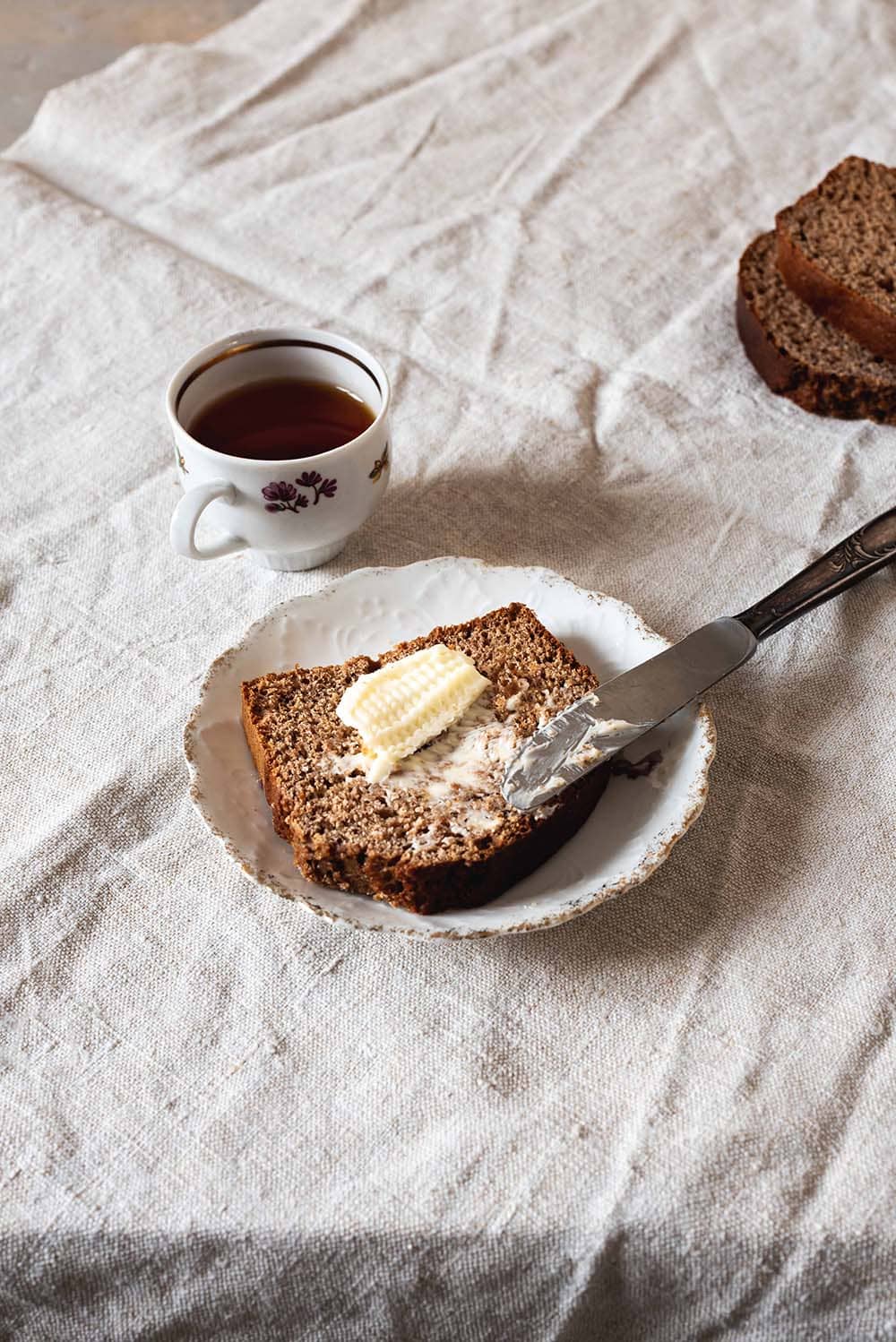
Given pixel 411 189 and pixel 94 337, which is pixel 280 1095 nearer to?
pixel 94 337

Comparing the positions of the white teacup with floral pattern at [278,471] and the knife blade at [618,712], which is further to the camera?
the white teacup with floral pattern at [278,471]

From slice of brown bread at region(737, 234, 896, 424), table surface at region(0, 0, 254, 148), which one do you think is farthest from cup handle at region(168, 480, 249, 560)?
table surface at region(0, 0, 254, 148)

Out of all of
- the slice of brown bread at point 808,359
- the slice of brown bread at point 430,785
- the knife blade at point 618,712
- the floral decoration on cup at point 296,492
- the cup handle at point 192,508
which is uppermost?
the cup handle at point 192,508

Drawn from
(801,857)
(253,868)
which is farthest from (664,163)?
(253,868)

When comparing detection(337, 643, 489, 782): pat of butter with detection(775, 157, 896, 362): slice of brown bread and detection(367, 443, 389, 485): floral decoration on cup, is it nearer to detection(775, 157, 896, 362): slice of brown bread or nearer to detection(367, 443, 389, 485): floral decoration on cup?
detection(367, 443, 389, 485): floral decoration on cup

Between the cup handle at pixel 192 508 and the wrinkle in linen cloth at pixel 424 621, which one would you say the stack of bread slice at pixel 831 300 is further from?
the cup handle at pixel 192 508

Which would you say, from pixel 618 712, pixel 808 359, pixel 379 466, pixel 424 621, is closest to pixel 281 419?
pixel 379 466

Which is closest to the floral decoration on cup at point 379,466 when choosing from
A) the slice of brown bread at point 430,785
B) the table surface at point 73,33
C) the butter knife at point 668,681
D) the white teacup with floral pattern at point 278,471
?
the white teacup with floral pattern at point 278,471

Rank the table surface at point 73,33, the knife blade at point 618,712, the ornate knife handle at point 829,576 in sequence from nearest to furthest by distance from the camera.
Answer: the knife blade at point 618,712 → the ornate knife handle at point 829,576 → the table surface at point 73,33

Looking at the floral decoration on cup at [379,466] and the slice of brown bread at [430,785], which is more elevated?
the floral decoration on cup at [379,466]
